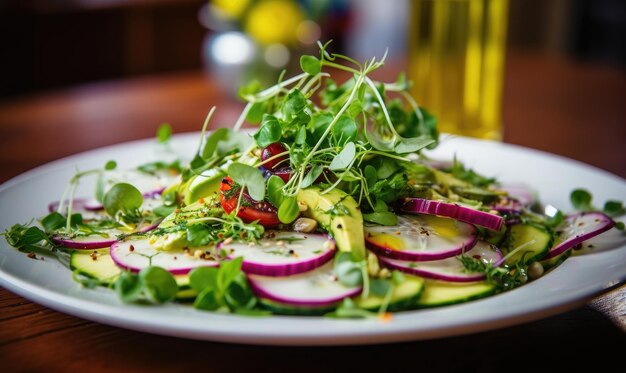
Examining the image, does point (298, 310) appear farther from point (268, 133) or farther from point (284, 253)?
point (268, 133)

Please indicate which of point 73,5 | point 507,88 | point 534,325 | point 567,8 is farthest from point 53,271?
point 567,8

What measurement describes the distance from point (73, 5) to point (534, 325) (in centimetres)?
480

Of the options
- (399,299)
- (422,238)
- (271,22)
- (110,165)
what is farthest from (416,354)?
(271,22)

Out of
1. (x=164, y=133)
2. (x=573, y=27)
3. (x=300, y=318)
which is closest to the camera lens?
(x=300, y=318)

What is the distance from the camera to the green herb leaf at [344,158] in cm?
116

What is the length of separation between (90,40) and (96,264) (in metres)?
4.67

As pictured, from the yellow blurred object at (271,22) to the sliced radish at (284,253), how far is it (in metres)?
1.68

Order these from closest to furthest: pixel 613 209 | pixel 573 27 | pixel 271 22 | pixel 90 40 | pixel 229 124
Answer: pixel 613 209, pixel 229 124, pixel 271 22, pixel 90 40, pixel 573 27

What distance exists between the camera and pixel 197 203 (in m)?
1.27

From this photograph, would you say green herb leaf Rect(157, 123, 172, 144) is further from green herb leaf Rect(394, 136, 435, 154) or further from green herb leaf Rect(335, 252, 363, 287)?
green herb leaf Rect(335, 252, 363, 287)

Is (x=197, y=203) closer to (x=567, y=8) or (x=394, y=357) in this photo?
(x=394, y=357)

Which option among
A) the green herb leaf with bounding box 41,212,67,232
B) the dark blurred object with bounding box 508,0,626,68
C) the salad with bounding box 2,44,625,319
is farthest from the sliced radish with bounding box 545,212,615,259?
the dark blurred object with bounding box 508,0,626,68

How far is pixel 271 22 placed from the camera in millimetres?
2689

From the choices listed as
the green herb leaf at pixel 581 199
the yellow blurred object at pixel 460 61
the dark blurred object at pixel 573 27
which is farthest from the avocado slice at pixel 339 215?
the dark blurred object at pixel 573 27
